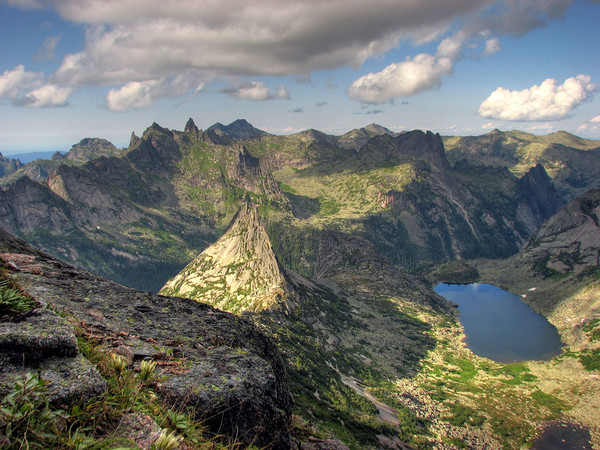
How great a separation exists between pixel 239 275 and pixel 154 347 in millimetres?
139889

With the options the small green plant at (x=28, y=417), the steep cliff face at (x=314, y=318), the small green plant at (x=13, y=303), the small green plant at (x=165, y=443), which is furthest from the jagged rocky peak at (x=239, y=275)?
the small green plant at (x=28, y=417)

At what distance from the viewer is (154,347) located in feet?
47.9

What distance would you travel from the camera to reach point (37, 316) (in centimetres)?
1063

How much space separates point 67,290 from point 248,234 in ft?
491

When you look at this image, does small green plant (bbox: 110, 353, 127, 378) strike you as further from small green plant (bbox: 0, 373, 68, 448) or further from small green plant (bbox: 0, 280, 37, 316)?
small green plant (bbox: 0, 280, 37, 316)

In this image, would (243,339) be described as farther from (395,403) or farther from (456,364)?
(456,364)

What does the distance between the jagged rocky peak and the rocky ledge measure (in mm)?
99506

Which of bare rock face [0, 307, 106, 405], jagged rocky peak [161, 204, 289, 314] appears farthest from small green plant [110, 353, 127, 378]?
jagged rocky peak [161, 204, 289, 314]

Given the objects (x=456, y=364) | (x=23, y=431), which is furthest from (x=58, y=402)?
(x=456, y=364)

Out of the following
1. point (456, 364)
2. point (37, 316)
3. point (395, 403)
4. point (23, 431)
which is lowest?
point (456, 364)

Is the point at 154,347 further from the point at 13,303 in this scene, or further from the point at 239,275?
the point at 239,275

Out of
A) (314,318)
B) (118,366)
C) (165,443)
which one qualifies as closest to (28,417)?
(165,443)

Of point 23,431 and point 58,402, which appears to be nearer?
point 23,431

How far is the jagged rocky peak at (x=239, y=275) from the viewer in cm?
13475
